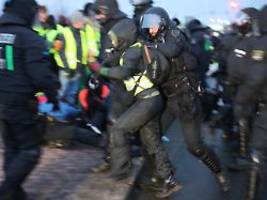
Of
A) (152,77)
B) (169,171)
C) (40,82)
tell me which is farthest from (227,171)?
(40,82)

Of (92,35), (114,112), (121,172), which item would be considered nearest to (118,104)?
(114,112)

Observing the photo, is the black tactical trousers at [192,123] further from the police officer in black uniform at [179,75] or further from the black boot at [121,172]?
the black boot at [121,172]

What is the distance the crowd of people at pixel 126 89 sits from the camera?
5172mm

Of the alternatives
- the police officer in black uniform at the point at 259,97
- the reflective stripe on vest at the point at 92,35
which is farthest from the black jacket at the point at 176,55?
the reflective stripe on vest at the point at 92,35

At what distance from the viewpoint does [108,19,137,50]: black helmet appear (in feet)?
21.2

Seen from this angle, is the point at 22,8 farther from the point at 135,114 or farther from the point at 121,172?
the point at 121,172

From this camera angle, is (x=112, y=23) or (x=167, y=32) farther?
(x=112, y=23)

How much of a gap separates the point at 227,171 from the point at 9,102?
352cm

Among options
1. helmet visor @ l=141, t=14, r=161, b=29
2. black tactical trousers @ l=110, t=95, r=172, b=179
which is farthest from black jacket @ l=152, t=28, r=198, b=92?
black tactical trousers @ l=110, t=95, r=172, b=179

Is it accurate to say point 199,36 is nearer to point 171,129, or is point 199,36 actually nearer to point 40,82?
point 171,129

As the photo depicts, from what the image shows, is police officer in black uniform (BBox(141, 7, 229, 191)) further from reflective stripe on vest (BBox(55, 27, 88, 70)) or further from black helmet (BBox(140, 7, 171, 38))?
reflective stripe on vest (BBox(55, 27, 88, 70))

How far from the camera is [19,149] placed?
531 centimetres

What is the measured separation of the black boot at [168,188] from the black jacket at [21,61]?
6.33 ft

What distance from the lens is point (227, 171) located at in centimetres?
769
